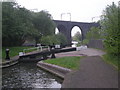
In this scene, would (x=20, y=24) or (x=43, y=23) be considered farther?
(x=43, y=23)

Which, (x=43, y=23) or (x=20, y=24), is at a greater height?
(x=43, y=23)

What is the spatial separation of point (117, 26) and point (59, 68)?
13.0 feet

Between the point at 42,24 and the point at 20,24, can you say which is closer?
the point at 20,24

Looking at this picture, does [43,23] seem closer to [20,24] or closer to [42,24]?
[42,24]

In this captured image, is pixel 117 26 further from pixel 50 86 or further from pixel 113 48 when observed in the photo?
pixel 50 86

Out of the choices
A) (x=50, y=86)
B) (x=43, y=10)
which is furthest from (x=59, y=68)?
(x=43, y=10)

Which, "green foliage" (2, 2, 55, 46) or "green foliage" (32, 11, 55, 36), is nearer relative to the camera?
"green foliage" (2, 2, 55, 46)

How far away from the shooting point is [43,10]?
45219 millimetres

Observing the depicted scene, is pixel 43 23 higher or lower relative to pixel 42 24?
higher

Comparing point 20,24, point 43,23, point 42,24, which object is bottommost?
point 20,24

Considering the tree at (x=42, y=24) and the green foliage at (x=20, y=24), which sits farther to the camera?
the tree at (x=42, y=24)

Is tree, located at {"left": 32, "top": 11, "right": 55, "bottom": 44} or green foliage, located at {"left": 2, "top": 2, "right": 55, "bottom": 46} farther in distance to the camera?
tree, located at {"left": 32, "top": 11, "right": 55, "bottom": 44}

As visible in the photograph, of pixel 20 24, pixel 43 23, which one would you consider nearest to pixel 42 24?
pixel 43 23

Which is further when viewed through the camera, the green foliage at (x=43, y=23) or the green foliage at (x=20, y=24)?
the green foliage at (x=43, y=23)
